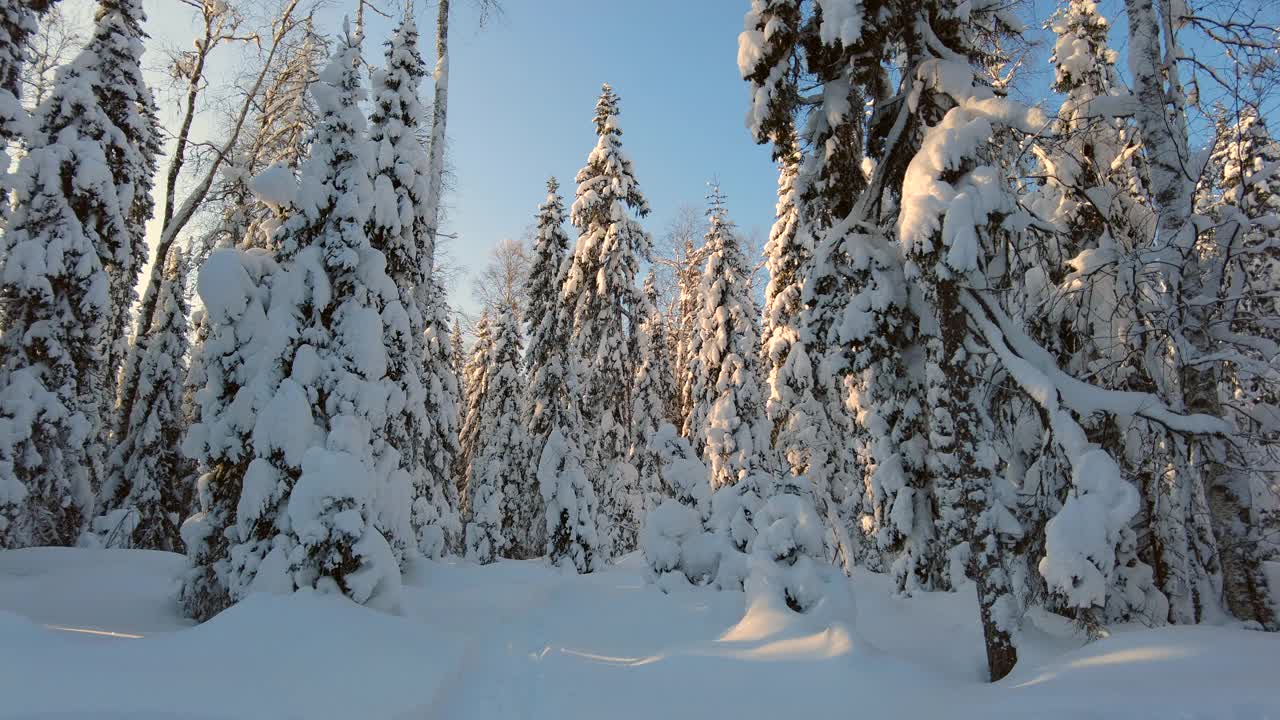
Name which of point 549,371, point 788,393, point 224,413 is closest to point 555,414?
point 549,371

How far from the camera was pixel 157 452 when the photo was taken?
1719cm

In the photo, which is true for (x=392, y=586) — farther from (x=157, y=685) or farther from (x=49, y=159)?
(x=49, y=159)

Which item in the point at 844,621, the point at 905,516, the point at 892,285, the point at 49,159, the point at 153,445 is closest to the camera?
the point at 844,621

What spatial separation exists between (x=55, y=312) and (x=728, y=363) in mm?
15415

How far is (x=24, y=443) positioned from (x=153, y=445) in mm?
5441

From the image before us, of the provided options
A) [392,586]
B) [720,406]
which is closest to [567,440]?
[720,406]

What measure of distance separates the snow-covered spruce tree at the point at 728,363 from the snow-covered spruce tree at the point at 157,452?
1479cm

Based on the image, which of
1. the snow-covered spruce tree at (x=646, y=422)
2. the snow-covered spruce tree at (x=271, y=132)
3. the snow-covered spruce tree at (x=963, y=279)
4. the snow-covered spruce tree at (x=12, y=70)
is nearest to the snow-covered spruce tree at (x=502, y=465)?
the snow-covered spruce tree at (x=646, y=422)

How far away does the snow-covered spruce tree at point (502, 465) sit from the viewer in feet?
76.3

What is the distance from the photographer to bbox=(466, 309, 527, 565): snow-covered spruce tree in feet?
76.3

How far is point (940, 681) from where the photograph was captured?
16.8 feet

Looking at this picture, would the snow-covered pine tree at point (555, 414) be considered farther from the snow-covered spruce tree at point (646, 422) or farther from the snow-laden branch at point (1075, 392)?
the snow-laden branch at point (1075, 392)

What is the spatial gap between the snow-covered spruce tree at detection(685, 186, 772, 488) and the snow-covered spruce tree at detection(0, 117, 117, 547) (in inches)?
568

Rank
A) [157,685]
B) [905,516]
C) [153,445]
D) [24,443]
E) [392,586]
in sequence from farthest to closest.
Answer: [153,445]
[24,443]
[905,516]
[392,586]
[157,685]
